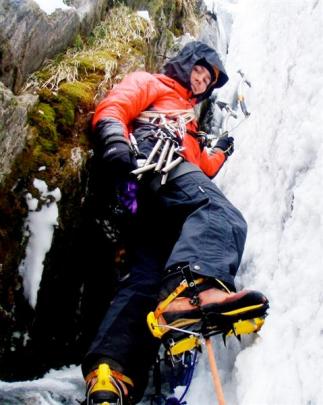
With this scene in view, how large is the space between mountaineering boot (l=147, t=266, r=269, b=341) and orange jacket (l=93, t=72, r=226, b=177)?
4.73ft

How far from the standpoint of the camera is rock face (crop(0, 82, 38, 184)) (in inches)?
138

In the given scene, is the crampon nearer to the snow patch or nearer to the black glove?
the snow patch

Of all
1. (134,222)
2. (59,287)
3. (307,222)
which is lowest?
(59,287)

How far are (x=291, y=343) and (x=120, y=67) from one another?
11.5 ft

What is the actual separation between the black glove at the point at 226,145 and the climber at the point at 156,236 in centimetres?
55

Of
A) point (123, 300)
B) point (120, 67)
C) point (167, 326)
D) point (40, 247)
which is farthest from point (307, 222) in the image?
point (120, 67)

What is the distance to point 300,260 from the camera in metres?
3.44

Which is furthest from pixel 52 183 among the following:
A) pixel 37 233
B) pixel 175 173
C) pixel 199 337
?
pixel 199 337

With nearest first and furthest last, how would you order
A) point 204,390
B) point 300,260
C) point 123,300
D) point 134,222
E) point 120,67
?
point 300,260, point 204,390, point 123,300, point 134,222, point 120,67

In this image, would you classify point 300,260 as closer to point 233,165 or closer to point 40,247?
point 40,247

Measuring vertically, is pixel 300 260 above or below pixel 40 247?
above

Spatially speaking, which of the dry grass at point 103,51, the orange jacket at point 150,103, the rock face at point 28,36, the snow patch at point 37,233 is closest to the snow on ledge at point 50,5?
the rock face at point 28,36

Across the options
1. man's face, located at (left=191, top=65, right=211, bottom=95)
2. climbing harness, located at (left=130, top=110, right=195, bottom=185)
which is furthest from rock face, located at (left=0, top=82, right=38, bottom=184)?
man's face, located at (left=191, top=65, right=211, bottom=95)

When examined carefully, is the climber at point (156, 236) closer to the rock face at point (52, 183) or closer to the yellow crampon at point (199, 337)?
the yellow crampon at point (199, 337)
